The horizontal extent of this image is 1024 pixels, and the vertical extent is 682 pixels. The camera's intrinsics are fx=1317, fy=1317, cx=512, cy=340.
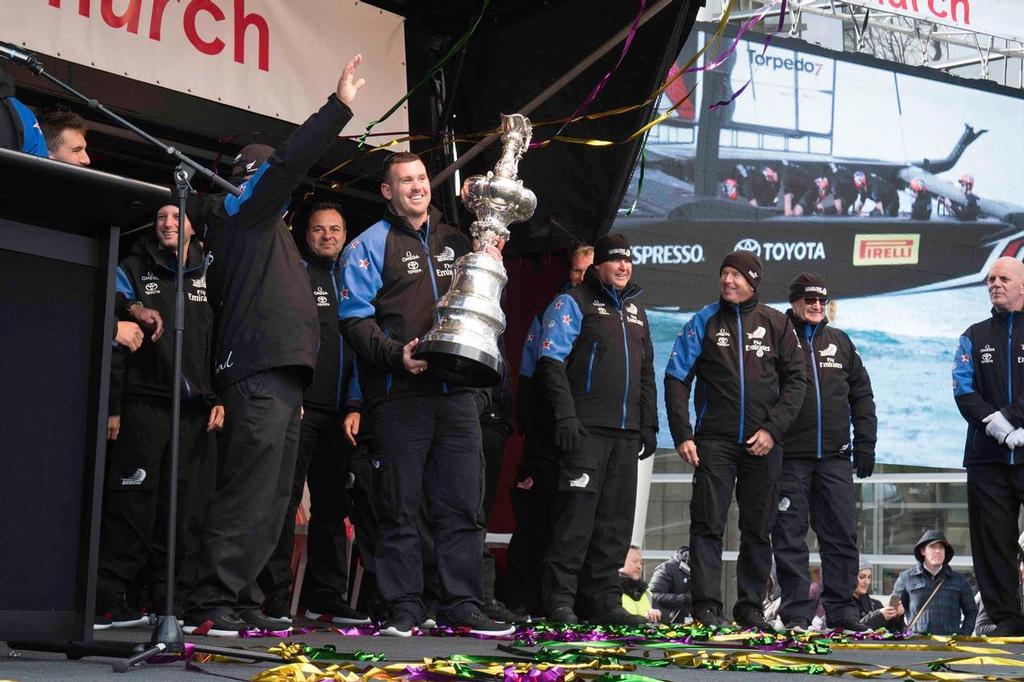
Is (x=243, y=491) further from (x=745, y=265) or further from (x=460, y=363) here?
(x=745, y=265)

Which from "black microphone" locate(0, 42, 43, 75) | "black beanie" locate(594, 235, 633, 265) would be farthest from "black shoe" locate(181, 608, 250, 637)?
"black beanie" locate(594, 235, 633, 265)

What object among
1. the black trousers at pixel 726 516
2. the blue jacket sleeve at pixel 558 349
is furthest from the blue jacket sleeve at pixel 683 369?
the blue jacket sleeve at pixel 558 349

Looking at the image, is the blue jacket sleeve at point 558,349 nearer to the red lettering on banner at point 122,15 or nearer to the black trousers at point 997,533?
the black trousers at point 997,533

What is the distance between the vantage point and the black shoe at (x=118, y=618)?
5.28 m

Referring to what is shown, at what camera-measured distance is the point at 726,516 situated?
6.95m

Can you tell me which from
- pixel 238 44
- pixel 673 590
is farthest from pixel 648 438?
pixel 673 590

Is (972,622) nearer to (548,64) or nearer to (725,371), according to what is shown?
(725,371)

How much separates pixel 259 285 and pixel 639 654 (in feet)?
6.13

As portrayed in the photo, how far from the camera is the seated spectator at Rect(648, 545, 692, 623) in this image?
39.9 ft

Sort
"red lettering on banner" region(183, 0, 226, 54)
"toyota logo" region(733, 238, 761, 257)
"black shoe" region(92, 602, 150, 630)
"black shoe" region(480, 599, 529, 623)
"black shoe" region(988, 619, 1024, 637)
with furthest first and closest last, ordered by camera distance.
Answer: "toyota logo" region(733, 238, 761, 257)
"black shoe" region(988, 619, 1024, 637)
"black shoe" region(480, 599, 529, 623)
"red lettering on banner" region(183, 0, 226, 54)
"black shoe" region(92, 602, 150, 630)

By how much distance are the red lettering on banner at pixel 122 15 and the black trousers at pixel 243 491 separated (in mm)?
2148

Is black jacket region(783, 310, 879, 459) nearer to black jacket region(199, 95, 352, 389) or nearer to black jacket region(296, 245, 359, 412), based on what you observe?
black jacket region(296, 245, 359, 412)

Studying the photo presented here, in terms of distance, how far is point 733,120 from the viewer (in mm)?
15242

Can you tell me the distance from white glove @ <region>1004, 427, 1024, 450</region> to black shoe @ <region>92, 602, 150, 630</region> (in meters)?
4.37
